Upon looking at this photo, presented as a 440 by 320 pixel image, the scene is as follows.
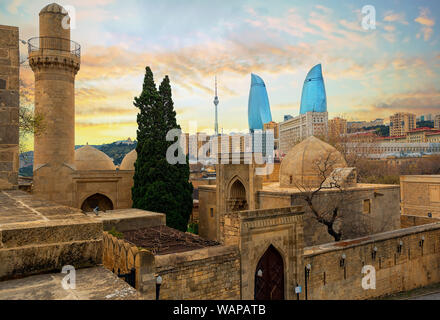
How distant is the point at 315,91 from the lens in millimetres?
72062

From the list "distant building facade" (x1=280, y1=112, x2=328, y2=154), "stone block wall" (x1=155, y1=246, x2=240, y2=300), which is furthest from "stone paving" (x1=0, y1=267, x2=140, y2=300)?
Answer: "distant building facade" (x1=280, y1=112, x2=328, y2=154)

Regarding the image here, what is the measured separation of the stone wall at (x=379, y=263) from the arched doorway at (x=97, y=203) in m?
13.0

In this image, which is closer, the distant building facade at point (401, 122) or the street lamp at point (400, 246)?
the street lamp at point (400, 246)

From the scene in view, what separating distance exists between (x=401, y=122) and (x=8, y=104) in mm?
97840

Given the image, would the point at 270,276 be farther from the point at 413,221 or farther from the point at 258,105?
the point at 258,105

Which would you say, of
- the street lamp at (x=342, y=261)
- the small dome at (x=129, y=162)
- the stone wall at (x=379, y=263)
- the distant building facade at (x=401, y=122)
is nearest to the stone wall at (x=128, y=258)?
the stone wall at (x=379, y=263)

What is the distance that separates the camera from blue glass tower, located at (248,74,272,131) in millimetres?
98162

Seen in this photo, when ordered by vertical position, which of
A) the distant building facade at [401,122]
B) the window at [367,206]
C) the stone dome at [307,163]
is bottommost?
the window at [367,206]

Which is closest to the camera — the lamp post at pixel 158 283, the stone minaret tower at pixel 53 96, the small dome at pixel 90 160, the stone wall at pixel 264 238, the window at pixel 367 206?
the lamp post at pixel 158 283

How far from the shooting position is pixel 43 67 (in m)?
17.1

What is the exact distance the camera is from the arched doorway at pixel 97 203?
19911 mm

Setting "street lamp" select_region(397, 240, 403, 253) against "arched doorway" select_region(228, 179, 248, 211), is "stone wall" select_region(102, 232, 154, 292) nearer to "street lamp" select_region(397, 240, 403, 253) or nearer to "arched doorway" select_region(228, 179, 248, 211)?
"arched doorway" select_region(228, 179, 248, 211)

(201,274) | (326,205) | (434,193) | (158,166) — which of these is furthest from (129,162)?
(434,193)

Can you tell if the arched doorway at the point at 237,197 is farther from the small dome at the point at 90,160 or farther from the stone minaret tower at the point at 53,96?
the small dome at the point at 90,160
